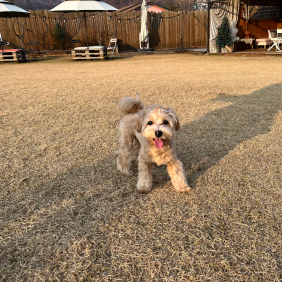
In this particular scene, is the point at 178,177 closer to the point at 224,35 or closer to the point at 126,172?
the point at 126,172

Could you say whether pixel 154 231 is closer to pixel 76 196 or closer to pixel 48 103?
pixel 76 196

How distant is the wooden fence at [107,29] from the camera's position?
1786 centimetres

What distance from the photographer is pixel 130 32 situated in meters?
19.4

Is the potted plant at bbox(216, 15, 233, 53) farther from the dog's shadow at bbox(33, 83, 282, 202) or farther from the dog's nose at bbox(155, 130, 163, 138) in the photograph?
the dog's nose at bbox(155, 130, 163, 138)

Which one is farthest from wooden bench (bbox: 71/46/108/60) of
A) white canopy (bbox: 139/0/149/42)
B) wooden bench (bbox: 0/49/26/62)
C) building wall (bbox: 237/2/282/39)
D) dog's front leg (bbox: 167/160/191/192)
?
dog's front leg (bbox: 167/160/191/192)

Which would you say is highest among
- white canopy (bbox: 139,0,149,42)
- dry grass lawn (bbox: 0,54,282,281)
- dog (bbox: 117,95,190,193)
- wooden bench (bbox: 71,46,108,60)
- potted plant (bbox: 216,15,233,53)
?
white canopy (bbox: 139,0,149,42)

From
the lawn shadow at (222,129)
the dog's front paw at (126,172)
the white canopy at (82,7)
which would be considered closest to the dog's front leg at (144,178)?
the dog's front paw at (126,172)

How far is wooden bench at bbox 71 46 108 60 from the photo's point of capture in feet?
47.6

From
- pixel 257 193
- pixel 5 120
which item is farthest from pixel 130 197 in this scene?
pixel 5 120

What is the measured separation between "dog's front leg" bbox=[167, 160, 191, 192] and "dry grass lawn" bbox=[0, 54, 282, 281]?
0.22ft

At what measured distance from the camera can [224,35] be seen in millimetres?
14258

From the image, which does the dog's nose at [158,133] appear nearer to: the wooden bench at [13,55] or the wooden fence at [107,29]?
the wooden bench at [13,55]

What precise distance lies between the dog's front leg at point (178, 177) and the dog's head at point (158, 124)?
30 cm

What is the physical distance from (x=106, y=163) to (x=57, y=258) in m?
1.44
